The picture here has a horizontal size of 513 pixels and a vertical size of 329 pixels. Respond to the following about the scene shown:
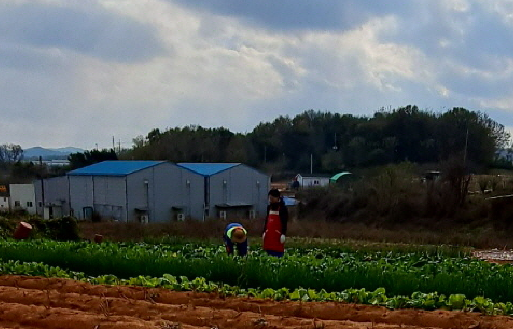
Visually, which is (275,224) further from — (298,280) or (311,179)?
(311,179)

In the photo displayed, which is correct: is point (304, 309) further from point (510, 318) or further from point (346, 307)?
point (510, 318)

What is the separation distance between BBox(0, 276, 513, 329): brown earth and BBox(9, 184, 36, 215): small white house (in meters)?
42.7

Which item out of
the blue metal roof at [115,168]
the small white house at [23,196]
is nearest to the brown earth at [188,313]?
the blue metal roof at [115,168]

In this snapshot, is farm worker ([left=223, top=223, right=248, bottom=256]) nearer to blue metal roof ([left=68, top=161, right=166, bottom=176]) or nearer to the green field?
the green field

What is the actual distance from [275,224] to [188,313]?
4.29 m

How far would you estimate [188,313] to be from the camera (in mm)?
4730

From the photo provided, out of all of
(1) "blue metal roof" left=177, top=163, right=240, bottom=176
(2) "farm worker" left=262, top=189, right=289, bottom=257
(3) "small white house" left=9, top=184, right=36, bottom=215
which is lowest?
(3) "small white house" left=9, top=184, right=36, bottom=215

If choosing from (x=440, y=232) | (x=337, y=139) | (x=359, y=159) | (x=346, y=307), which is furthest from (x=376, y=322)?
(x=337, y=139)

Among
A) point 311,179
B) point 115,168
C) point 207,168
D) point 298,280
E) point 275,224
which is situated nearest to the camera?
point 298,280

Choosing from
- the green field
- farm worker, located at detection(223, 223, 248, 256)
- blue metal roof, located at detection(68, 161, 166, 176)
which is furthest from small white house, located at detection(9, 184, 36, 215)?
the green field

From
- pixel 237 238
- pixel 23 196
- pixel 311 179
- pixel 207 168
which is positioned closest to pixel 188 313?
pixel 237 238

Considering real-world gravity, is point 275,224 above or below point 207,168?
below

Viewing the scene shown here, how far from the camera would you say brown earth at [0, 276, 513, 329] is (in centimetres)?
434

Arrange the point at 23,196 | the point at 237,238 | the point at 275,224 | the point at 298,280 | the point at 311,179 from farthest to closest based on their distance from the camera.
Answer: the point at 311,179, the point at 23,196, the point at 275,224, the point at 237,238, the point at 298,280
